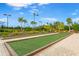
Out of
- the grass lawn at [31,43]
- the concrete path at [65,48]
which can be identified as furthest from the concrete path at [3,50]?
the concrete path at [65,48]

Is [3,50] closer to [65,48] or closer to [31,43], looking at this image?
[31,43]

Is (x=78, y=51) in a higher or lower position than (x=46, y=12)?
lower

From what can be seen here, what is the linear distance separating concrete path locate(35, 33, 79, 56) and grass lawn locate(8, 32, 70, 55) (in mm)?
204

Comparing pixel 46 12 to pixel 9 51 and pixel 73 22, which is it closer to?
pixel 73 22

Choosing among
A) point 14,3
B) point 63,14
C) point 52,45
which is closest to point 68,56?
point 52,45

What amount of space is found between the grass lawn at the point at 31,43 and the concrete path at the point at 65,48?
0.20 metres

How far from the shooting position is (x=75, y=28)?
5941 mm

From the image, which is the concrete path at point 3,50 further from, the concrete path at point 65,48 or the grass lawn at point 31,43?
the concrete path at point 65,48

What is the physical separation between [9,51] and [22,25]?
2.65 ft

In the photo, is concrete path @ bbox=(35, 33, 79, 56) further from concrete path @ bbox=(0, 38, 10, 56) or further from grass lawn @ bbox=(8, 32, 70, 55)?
concrete path @ bbox=(0, 38, 10, 56)

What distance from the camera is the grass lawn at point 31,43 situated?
5.30m

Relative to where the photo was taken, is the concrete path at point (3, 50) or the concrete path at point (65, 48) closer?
the concrete path at point (3, 50)

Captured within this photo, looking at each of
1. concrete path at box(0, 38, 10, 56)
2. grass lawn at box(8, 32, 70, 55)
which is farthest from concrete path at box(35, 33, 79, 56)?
concrete path at box(0, 38, 10, 56)

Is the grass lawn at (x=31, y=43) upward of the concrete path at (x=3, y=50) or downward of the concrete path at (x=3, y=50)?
upward
